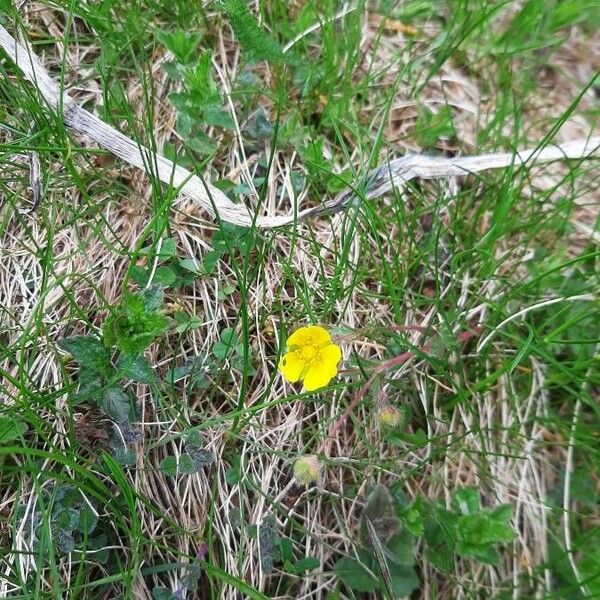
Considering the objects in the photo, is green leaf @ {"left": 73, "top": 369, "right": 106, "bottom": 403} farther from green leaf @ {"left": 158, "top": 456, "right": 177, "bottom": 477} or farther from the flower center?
the flower center

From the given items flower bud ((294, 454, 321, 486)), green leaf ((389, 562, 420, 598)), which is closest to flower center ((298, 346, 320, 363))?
flower bud ((294, 454, 321, 486))

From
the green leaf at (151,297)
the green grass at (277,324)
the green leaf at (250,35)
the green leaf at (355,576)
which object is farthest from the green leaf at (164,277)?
the green leaf at (355,576)

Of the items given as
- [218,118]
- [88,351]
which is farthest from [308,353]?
[218,118]

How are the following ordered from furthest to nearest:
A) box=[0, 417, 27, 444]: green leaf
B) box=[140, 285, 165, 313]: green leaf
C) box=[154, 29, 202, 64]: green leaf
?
1. box=[154, 29, 202, 64]: green leaf
2. box=[140, 285, 165, 313]: green leaf
3. box=[0, 417, 27, 444]: green leaf

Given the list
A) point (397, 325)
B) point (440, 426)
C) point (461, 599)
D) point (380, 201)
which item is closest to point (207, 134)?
point (380, 201)

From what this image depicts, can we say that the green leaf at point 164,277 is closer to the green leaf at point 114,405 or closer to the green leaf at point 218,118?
the green leaf at point 114,405

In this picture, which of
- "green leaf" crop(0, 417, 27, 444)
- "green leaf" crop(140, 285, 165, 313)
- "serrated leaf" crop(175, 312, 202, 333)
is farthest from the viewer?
"serrated leaf" crop(175, 312, 202, 333)
